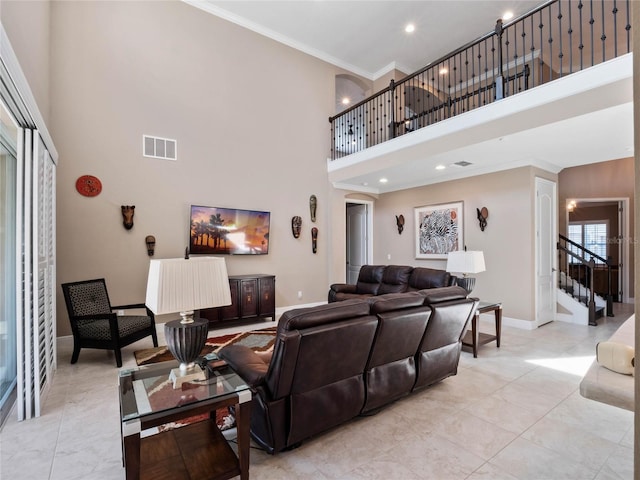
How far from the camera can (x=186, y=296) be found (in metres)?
1.77

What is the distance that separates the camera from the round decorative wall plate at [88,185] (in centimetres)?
430

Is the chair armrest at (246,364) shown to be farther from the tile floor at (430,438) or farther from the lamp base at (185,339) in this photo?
the tile floor at (430,438)

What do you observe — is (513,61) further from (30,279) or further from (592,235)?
(30,279)

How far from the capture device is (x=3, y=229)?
105 inches

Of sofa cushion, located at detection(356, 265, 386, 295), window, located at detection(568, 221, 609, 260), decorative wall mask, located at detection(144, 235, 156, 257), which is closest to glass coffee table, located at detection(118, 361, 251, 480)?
decorative wall mask, located at detection(144, 235, 156, 257)

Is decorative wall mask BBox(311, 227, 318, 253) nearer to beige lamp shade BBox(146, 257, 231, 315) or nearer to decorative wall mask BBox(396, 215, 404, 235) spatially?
decorative wall mask BBox(396, 215, 404, 235)

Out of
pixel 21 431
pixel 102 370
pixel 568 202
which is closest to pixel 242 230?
pixel 102 370

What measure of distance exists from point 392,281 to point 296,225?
84.5 inches

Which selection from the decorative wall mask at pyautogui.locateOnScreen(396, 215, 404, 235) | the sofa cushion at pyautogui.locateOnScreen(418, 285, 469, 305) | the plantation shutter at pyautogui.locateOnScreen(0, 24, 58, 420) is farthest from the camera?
the decorative wall mask at pyautogui.locateOnScreen(396, 215, 404, 235)

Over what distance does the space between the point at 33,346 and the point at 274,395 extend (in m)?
2.08

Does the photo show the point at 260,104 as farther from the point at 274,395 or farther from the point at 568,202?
the point at 568,202

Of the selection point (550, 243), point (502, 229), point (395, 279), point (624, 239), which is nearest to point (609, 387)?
point (395, 279)

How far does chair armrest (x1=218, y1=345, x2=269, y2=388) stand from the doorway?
5.49 m

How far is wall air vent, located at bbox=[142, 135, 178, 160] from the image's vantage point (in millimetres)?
4793
